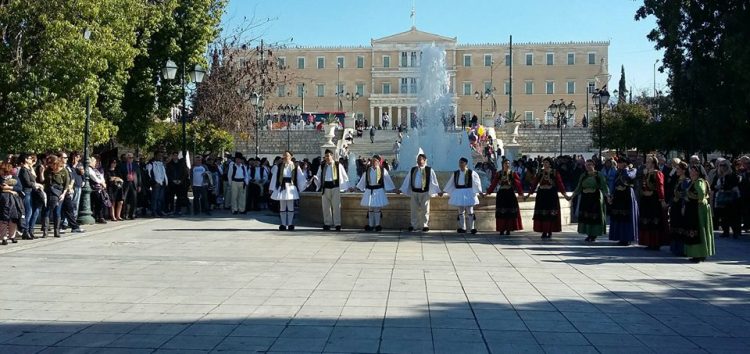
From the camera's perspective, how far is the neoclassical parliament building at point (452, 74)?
97500 mm

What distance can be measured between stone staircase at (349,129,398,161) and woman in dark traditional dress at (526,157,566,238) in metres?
36.0

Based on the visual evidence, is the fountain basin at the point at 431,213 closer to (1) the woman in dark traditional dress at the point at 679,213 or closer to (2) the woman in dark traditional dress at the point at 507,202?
(2) the woman in dark traditional dress at the point at 507,202

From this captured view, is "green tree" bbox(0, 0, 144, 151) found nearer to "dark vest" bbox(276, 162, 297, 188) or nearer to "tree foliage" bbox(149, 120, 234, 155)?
"dark vest" bbox(276, 162, 297, 188)

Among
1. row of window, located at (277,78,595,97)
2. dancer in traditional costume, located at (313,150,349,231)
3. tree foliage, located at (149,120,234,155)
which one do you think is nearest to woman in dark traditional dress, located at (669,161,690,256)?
dancer in traditional costume, located at (313,150,349,231)

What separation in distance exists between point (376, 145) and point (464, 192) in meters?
43.5

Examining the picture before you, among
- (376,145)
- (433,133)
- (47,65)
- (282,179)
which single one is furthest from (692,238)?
(376,145)

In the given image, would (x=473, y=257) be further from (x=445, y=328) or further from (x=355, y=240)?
(x=445, y=328)

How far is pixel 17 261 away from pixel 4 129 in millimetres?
8503

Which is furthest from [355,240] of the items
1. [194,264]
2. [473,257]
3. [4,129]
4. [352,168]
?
[352,168]

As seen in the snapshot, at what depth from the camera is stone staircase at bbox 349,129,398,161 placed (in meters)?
54.3

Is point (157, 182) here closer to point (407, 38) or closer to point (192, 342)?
point (192, 342)

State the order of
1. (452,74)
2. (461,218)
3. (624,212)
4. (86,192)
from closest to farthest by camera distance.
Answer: (624,212) → (461,218) → (86,192) → (452,74)

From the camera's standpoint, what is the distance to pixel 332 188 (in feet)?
52.8

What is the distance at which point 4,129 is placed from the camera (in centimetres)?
1797
